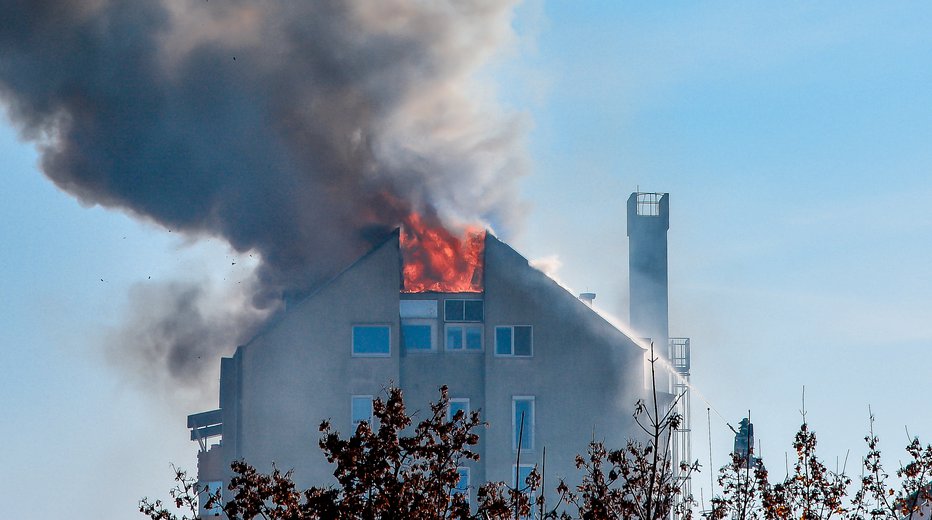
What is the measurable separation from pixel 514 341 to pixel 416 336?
318 centimetres

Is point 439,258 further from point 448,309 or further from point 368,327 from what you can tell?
point 368,327

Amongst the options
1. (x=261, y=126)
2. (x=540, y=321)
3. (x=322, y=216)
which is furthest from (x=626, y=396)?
(x=261, y=126)

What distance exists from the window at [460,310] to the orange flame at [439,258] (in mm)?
646

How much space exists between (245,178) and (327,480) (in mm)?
11074

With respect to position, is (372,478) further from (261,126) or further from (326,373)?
(261,126)

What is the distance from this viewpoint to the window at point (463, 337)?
48.7m

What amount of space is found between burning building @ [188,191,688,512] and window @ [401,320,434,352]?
0.03 meters

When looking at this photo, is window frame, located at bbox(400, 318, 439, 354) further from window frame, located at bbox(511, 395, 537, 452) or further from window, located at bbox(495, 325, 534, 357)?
window frame, located at bbox(511, 395, 537, 452)

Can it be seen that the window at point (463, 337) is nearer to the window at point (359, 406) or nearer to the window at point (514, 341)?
the window at point (514, 341)

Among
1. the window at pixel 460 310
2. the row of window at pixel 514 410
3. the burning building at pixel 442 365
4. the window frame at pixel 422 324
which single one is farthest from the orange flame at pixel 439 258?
the row of window at pixel 514 410

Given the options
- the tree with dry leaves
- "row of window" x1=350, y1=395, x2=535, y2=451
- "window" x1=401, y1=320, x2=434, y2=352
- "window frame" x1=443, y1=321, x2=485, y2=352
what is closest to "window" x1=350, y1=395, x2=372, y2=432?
"row of window" x1=350, y1=395, x2=535, y2=451

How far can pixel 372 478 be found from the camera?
16.7 meters

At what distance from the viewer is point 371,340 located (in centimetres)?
4791

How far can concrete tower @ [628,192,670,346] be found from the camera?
57031mm
